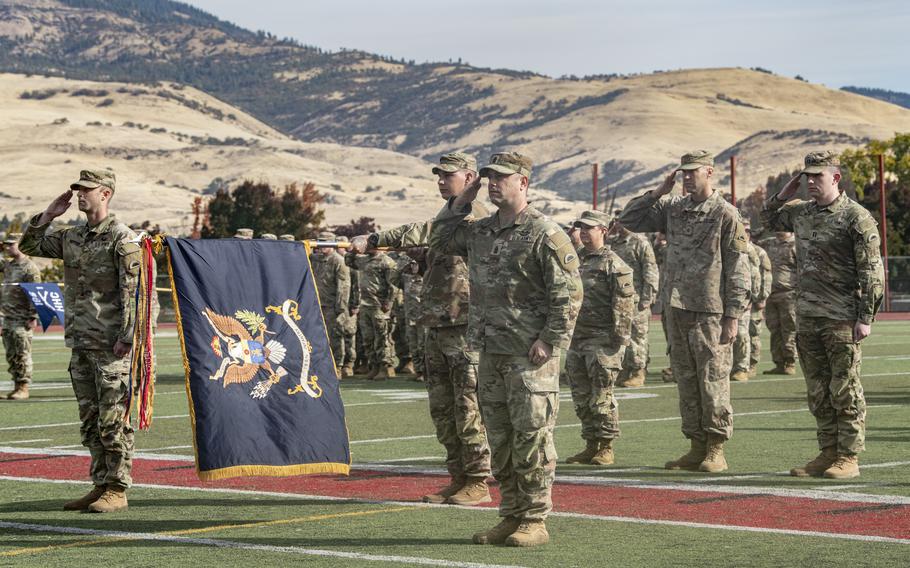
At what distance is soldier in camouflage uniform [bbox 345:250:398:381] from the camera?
25.2 meters

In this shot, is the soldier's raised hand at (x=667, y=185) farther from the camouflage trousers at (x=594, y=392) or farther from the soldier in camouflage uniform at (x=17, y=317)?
the soldier in camouflage uniform at (x=17, y=317)

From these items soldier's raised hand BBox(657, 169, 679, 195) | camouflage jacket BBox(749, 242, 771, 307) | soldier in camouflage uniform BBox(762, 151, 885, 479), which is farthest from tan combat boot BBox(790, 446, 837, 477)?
camouflage jacket BBox(749, 242, 771, 307)

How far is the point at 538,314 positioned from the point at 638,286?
41.1 ft

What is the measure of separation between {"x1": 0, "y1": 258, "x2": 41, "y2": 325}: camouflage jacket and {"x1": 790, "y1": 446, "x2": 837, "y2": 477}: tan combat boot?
12014 mm

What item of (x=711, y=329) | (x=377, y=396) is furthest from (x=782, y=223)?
(x=377, y=396)

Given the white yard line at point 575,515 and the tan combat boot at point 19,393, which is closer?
the white yard line at point 575,515

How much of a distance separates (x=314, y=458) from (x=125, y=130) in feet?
556

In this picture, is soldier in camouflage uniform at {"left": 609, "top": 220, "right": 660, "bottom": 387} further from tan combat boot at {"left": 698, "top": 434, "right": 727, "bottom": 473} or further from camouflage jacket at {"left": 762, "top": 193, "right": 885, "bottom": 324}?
camouflage jacket at {"left": 762, "top": 193, "right": 885, "bottom": 324}

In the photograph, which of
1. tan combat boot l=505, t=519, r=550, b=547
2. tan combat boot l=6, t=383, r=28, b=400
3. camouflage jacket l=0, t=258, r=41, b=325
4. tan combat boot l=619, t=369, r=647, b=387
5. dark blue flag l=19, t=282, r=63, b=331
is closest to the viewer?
tan combat boot l=505, t=519, r=550, b=547

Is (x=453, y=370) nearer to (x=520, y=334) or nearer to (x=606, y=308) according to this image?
(x=520, y=334)

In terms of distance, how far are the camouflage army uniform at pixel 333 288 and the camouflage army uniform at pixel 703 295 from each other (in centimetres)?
1234

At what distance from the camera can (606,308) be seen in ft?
49.0

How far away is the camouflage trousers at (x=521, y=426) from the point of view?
946 cm

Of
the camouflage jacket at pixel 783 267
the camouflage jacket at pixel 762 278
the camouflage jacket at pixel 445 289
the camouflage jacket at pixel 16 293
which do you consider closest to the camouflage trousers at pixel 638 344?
the camouflage jacket at pixel 762 278
